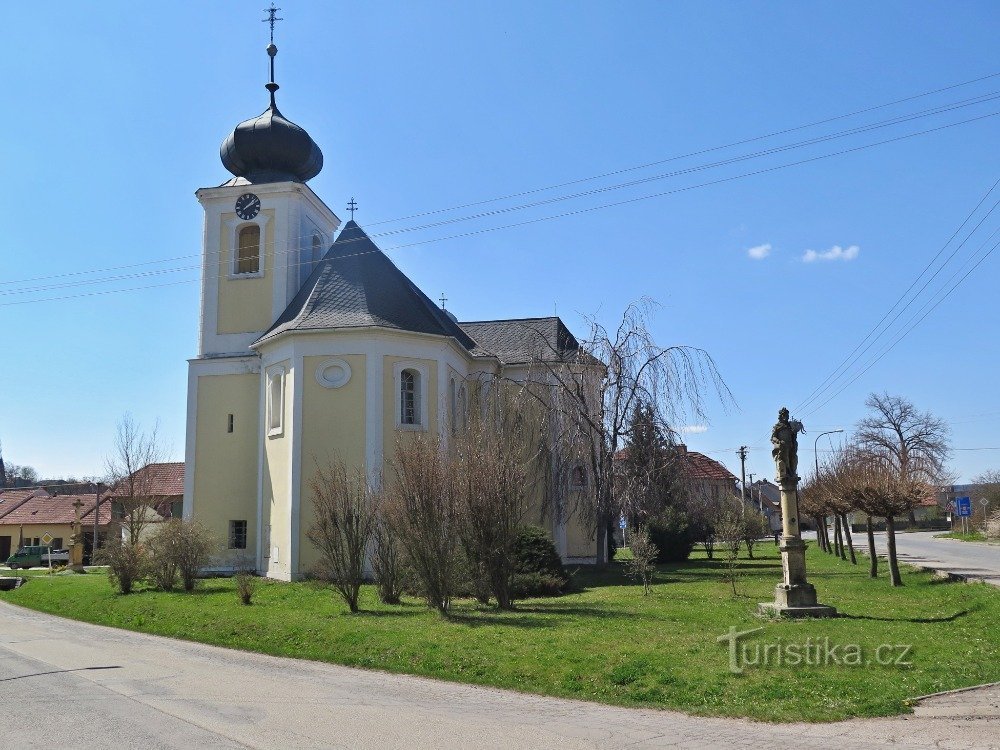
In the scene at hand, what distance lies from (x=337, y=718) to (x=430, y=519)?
7717 millimetres

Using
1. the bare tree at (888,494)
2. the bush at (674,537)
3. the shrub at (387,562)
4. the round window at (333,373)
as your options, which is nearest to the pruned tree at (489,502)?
the shrub at (387,562)

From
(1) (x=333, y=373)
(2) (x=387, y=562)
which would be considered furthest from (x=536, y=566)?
(1) (x=333, y=373)

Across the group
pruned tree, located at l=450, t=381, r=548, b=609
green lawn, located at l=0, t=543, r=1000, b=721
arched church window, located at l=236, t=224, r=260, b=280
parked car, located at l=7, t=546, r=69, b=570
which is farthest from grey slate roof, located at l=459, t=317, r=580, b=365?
parked car, located at l=7, t=546, r=69, b=570

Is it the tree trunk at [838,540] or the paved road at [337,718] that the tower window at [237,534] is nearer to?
the paved road at [337,718]

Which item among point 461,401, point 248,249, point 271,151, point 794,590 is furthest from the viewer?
point 248,249

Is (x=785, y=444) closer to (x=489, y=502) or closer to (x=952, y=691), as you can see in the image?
(x=489, y=502)

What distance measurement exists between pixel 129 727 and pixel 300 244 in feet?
76.4

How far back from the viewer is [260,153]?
29.8m

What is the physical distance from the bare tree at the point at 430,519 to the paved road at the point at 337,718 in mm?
3972

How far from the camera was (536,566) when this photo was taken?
21.0 metres

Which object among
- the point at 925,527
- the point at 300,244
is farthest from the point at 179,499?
the point at 925,527

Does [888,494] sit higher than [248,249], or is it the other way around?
[248,249]

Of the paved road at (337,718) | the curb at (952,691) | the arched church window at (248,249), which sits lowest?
the paved road at (337,718)

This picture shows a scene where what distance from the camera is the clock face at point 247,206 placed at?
30.0 m
